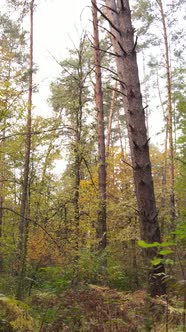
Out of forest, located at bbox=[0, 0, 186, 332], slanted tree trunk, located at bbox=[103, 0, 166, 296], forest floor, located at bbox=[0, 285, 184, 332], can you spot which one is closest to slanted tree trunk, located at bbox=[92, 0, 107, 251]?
forest, located at bbox=[0, 0, 186, 332]

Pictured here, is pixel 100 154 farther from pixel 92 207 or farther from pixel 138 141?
pixel 138 141

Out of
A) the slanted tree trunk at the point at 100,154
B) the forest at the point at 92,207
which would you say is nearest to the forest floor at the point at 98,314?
the forest at the point at 92,207

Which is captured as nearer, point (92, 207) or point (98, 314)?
point (98, 314)

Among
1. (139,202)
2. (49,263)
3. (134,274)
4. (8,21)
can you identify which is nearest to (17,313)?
(139,202)

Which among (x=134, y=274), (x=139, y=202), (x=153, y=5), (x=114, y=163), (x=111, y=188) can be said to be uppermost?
(x=153, y=5)

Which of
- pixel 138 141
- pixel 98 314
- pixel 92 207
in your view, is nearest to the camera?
pixel 98 314

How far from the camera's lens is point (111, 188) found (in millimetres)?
Result: 16250

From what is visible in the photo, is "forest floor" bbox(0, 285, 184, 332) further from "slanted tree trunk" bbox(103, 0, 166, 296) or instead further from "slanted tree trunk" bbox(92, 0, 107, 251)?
"slanted tree trunk" bbox(92, 0, 107, 251)

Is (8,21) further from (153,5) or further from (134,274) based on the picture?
(134,274)

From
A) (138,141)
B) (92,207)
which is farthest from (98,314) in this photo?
(92,207)

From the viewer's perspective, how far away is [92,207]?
1045 centimetres

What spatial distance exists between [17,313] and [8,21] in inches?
677

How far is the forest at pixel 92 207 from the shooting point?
3340mm

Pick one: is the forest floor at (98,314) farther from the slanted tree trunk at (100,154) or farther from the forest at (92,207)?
the slanted tree trunk at (100,154)
